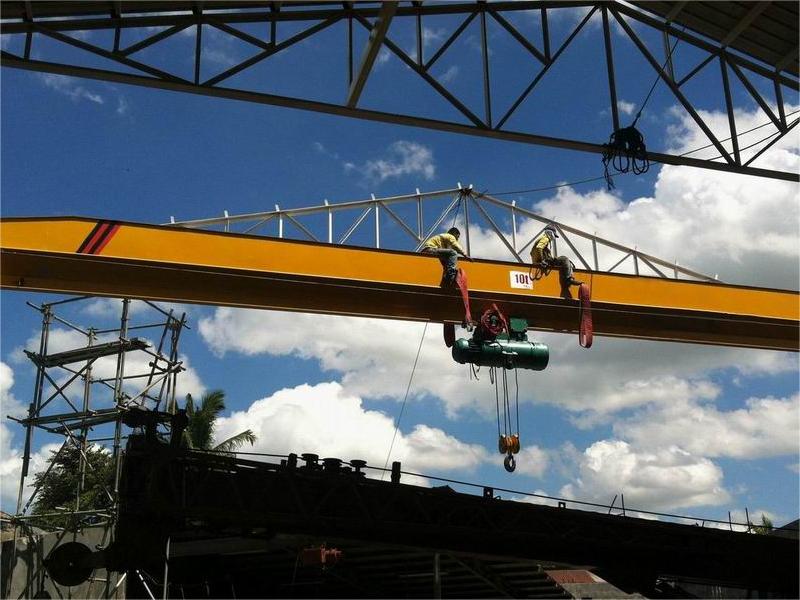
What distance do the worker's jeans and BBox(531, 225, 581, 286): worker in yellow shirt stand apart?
1.47 m

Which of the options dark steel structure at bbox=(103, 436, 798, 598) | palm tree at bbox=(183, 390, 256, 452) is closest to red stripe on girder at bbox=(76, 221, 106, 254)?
dark steel structure at bbox=(103, 436, 798, 598)

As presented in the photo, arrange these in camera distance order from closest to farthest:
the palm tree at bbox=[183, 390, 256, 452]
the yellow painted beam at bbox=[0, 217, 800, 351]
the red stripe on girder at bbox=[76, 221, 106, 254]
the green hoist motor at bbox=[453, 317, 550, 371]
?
the red stripe on girder at bbox=[76, 221, 106, 254] < the yellow painted beam at bbox=[0, 217, 800, 351] < the green hoist motor at bbox=[453, 317, 550, 371] < the palm tree at bbox=[183, 390, 256, 452]

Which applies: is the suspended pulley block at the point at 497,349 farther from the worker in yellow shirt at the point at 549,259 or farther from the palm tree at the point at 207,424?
the palm tree at the point at 207,424

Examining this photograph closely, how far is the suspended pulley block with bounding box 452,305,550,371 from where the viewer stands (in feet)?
38.6

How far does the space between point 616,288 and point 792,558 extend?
31.3 feet

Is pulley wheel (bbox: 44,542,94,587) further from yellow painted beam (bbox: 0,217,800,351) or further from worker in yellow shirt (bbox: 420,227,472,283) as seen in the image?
worker in yellow shirt (bbox: 420,227,472,283)

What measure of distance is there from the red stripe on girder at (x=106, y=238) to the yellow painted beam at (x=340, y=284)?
0.01m

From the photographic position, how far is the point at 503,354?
11836 mm

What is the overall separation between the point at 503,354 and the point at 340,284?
259 centimetres

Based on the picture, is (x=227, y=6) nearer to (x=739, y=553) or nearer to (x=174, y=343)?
(x=174, y=343)

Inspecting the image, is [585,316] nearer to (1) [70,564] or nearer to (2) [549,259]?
(2) [549,259]

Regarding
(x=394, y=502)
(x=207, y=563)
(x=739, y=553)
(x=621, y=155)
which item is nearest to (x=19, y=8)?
(x=621, y=155)

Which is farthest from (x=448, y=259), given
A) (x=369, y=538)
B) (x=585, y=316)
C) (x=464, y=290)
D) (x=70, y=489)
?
(x=70, y=489)

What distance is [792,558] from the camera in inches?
712
